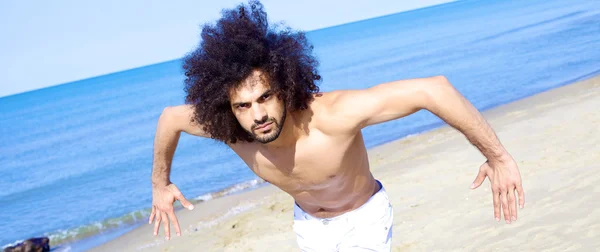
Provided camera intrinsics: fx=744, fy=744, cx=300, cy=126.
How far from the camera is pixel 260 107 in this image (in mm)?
4008

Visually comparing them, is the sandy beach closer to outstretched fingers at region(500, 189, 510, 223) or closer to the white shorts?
the white shorts

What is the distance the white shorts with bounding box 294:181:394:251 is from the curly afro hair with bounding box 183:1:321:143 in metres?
0.74

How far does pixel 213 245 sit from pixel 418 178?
2.72 m

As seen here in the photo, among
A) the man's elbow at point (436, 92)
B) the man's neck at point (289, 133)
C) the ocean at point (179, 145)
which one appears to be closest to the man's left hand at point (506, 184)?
the man's elbow at point (436, 92)

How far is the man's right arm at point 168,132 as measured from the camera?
4.81 m

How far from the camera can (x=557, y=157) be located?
8.62 meters

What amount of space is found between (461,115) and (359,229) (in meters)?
1.10

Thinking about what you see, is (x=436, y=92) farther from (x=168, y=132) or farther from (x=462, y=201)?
(x=462, y=201)

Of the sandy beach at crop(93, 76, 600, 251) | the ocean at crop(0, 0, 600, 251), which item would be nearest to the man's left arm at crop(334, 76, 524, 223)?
the sandy beach at crop(93, 76, 600, 251)

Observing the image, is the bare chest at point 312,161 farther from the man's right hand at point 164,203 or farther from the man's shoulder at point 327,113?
the man's right hand at point 164,203

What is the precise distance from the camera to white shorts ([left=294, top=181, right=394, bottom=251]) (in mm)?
4453

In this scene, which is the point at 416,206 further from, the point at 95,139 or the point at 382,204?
the point at 95,139

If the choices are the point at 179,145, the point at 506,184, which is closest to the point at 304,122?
the point at 506,184

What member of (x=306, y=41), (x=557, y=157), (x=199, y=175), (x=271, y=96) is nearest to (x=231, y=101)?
(x=271, y=96)
